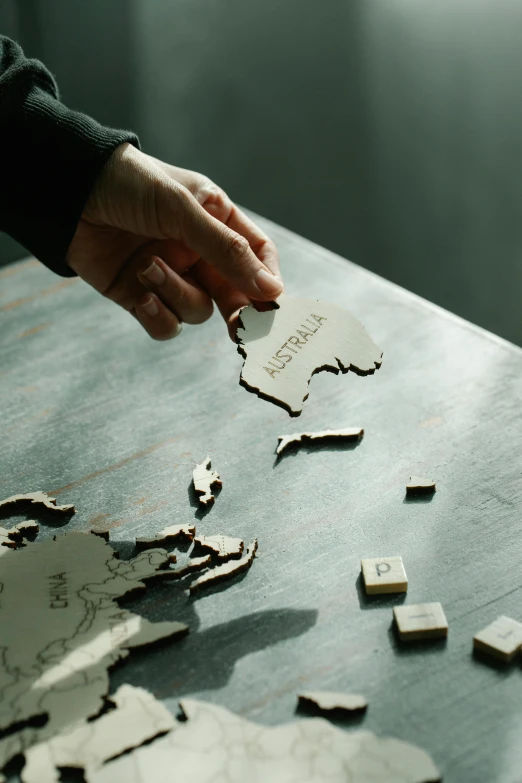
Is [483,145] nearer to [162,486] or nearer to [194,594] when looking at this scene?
[162,486]

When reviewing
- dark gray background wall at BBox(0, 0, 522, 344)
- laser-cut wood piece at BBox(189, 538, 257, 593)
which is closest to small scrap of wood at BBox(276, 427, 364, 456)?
laser-cut wood piece at BBox(189, 538, 257, 593)

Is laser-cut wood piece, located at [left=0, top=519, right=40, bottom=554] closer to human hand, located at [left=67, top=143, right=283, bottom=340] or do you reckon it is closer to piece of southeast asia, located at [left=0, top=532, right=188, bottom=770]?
piece of southeast asia, located at [left=0, top=532, right=188, bottom=770]

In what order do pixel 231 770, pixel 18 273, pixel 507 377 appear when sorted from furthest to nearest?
1. pixel 18 273
2. pixel 507 377
3. pixel 231 770

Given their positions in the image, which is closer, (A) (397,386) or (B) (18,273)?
(A) (397,386)

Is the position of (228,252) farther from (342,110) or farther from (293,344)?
(342,110)

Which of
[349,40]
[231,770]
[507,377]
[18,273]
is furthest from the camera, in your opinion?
[349,40]

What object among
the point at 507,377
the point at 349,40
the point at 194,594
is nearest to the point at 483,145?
the point at 349,40
